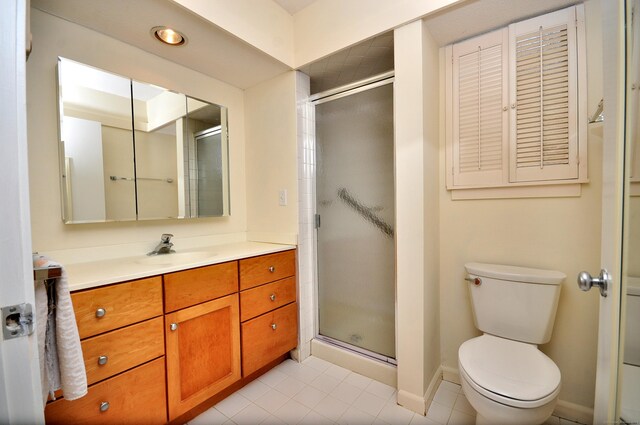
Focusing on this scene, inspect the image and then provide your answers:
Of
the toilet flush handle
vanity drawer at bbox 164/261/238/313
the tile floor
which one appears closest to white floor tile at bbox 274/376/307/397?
the tile floor

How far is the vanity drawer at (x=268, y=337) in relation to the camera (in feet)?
5.35

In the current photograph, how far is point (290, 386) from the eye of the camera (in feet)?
5.57

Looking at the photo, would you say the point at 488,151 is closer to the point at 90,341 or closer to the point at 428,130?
the point at 428,130

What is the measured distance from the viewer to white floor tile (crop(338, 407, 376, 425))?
55.4 inches

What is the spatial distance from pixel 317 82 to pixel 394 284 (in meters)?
1.64

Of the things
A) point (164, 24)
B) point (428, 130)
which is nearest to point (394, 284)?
point (428, 130)

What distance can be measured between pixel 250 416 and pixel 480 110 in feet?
7.08

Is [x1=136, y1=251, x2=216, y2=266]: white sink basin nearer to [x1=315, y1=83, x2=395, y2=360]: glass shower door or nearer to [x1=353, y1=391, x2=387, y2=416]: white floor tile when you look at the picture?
[x1=315, y1=83, x2=395, y2=360]: glass shower door

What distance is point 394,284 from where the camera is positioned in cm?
175

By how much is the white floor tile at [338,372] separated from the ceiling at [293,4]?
2.49m

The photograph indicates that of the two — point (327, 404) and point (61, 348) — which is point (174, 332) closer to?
point (61, 348)

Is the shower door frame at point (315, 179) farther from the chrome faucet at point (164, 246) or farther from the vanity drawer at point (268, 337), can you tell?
the chrome faucet at point (164, 246)

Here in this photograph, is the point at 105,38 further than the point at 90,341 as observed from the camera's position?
Yes

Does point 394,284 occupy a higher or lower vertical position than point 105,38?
lower
